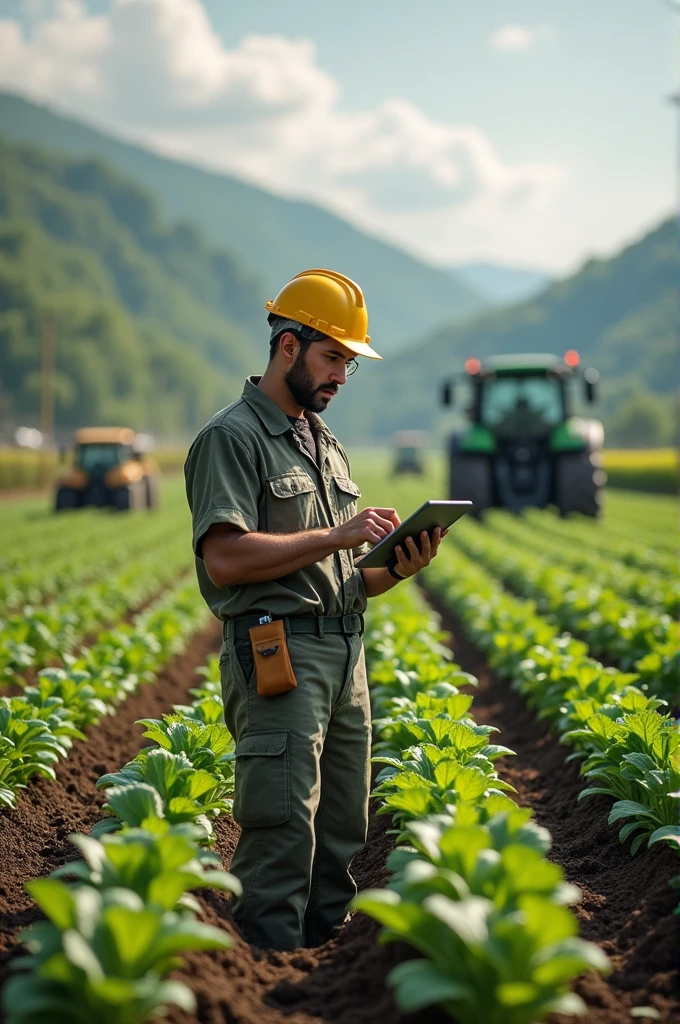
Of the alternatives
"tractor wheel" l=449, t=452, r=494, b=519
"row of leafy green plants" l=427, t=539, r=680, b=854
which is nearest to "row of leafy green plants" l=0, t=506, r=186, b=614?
"tractor wheel" l=449, t=452, r=494, b=519

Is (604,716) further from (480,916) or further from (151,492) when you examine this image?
(151,492)

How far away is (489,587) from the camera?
37.7 feet

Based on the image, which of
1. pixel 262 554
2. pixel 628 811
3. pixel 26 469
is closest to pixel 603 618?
pixel 628 811

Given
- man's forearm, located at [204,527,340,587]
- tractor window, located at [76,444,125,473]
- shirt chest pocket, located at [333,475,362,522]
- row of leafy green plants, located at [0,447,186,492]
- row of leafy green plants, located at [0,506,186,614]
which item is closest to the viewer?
man's forearm, located at [204,527,340,587]

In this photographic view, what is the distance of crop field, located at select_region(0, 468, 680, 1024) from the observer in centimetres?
254

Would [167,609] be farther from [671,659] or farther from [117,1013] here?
[117,1013]

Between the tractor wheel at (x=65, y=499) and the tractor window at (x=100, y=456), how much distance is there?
0.70 metres

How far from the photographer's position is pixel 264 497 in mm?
3814

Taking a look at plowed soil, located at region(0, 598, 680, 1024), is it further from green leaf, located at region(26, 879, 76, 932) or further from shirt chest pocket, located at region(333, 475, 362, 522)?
shirt chest pocket, located at region(333, 475, 362, 522)

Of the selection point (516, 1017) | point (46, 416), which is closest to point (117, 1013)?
point (516, 1017)

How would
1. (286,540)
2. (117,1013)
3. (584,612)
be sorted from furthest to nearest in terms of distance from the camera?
(584,612) < (286,540) < (117,1013)

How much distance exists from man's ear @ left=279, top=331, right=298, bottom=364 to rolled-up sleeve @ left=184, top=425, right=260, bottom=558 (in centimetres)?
38

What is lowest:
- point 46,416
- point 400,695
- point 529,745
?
point 529,745

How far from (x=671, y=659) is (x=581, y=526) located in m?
11.6
